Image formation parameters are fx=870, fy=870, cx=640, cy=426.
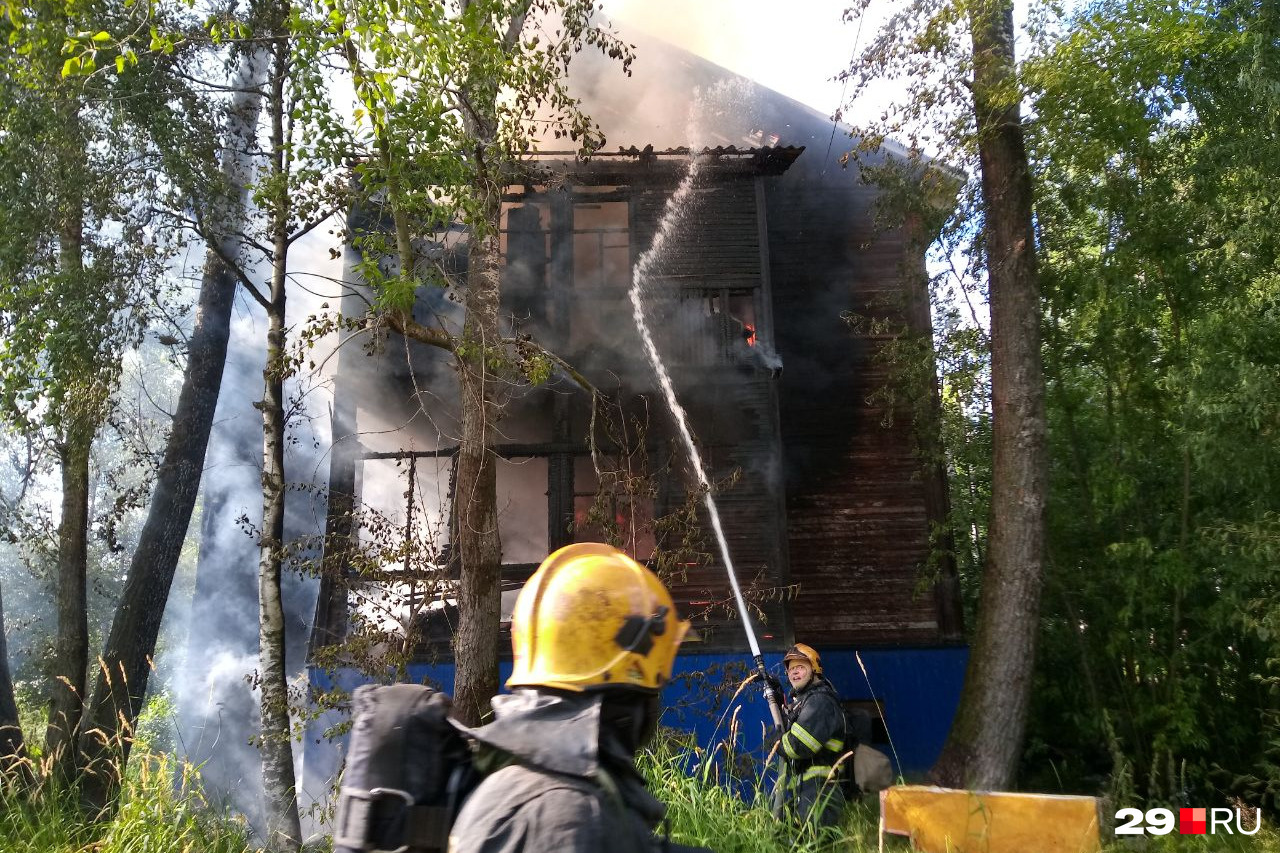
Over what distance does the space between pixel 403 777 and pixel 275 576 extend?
6.95 m

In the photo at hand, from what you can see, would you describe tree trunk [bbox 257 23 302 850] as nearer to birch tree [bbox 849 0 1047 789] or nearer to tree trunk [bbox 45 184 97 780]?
tree trunk [bbox 45 184 97 780]

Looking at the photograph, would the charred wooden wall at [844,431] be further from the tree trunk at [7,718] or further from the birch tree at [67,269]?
the tree trunk at [7,718]

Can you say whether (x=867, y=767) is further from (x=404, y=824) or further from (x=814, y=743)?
(x=404, y=824)

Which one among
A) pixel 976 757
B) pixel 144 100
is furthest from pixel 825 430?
pixel 144 100

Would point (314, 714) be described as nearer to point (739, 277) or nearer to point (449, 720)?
point (449, 720)

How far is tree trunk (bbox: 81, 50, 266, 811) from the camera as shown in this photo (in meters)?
9.24

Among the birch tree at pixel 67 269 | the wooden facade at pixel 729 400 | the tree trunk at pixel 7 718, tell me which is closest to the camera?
the tree trunk at pixel 7 718

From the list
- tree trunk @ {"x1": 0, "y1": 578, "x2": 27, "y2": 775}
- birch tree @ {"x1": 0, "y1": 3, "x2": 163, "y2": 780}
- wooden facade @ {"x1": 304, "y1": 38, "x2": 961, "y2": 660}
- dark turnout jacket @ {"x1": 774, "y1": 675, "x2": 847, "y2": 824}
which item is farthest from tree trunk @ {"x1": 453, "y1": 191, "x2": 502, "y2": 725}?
birch tree @ {"x1": 0, "y1": 3, "x2": 163, "y2": 780}

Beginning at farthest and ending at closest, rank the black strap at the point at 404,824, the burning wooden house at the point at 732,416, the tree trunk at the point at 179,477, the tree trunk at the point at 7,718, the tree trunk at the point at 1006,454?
the burning wooden house at the point at 732,416 < the tree trunk at the point at 179,477 < the tree trunk at the point at 1006,454 < the tree trunk at the point at 7,718 < the black strap at the point at 404,824

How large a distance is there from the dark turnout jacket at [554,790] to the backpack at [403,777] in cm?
10

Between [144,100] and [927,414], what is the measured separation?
373 inches

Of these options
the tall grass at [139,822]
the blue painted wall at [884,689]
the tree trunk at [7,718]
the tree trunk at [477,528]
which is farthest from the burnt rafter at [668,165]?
the tall grass at [139,822]

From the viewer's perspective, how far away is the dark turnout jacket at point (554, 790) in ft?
4.86

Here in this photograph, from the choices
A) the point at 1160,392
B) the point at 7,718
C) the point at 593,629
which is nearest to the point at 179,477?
the point at 7,718
